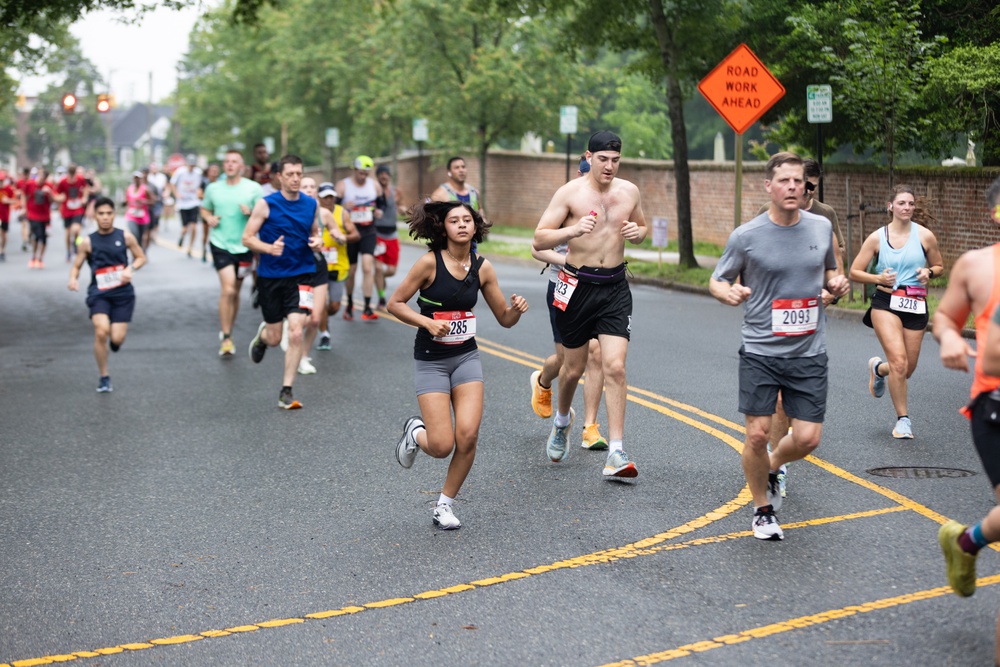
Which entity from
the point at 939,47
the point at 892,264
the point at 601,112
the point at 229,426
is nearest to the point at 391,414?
the point at 229,426

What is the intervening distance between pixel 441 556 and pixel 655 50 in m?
18.7

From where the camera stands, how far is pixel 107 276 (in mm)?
12039

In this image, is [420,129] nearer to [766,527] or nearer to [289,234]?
[289,234]

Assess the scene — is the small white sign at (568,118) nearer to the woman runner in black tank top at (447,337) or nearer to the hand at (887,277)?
the hand at (887,277)

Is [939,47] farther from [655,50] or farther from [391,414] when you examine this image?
[391,414]

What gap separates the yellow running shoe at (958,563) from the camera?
16.9ft

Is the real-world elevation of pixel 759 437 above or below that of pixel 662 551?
above

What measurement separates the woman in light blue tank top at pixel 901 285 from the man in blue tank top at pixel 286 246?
4.45 meters

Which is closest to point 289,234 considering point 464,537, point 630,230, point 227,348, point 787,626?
point 227,348

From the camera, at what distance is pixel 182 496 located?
783 cm

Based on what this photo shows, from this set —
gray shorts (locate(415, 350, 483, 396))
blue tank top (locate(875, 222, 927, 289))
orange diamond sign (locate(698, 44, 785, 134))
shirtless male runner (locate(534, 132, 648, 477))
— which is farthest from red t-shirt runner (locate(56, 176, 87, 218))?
gray shorts (locate(415, 350, 483, 396))

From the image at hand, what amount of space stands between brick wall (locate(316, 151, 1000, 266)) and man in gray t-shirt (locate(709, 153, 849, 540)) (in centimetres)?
1212

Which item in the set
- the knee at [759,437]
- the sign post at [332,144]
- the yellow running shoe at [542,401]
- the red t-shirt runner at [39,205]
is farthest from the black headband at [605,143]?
the sign post at [332,144]

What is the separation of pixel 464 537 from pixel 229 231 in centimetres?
821
